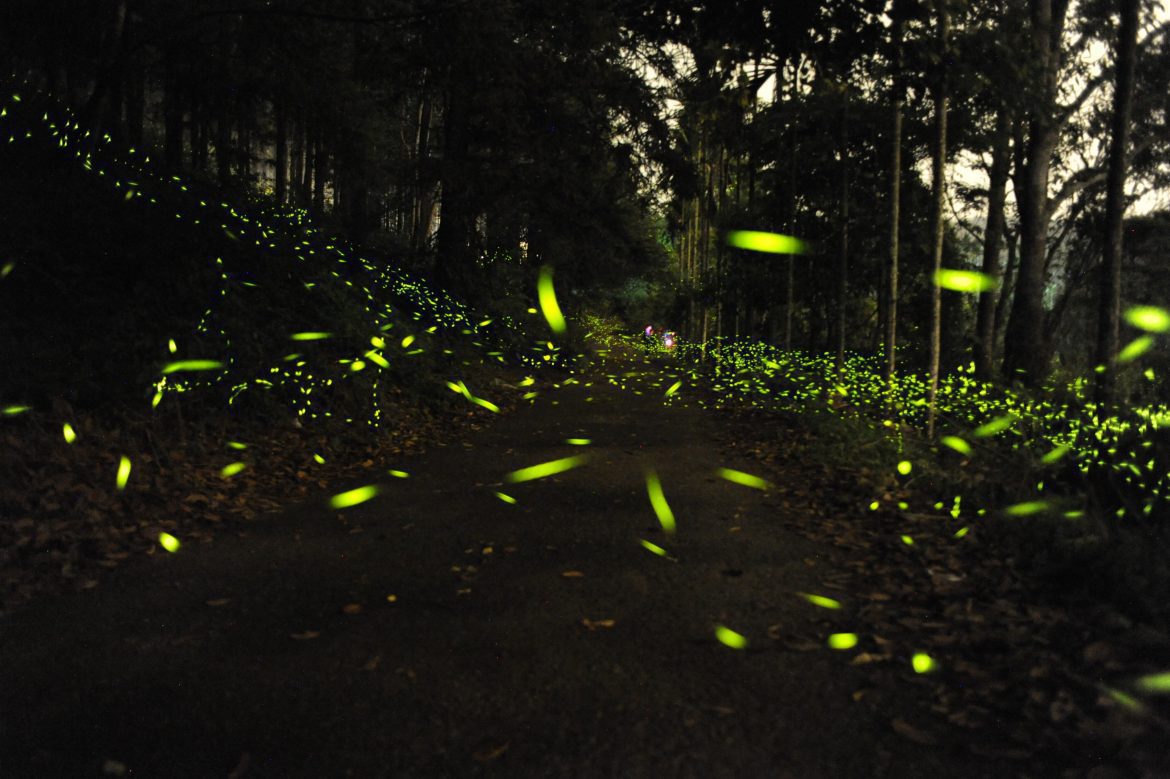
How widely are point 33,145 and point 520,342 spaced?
46.5 ft

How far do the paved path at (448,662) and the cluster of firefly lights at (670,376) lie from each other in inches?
17.5

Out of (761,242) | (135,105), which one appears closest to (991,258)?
(761,242)

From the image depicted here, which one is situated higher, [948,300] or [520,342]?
[948,300]

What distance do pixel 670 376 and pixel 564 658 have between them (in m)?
21.2

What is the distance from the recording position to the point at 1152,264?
2880 centimetres

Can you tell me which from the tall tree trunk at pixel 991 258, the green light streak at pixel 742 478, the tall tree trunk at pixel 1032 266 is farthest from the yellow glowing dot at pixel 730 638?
the tall tree trunk at pixel 991 258

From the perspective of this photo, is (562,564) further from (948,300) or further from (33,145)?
(948,300)

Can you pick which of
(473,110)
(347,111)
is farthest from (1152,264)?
(347,111)

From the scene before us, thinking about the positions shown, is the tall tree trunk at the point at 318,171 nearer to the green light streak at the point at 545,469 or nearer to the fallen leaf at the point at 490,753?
the green light streak at the point at 545,469

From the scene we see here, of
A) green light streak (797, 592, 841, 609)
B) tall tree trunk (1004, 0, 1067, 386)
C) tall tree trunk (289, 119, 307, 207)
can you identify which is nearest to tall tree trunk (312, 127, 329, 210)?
tall tree trunk (289, 119, 307, 207)

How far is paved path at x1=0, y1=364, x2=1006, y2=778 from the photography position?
3.31 meters

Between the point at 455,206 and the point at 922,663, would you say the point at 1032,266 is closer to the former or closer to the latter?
the point at 455,206

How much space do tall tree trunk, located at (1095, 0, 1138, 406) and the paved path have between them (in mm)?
5696

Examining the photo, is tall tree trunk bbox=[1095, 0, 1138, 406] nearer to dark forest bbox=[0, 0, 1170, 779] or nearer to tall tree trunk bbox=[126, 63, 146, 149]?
dark forest bbox=[0, 0, 1170, 779]
